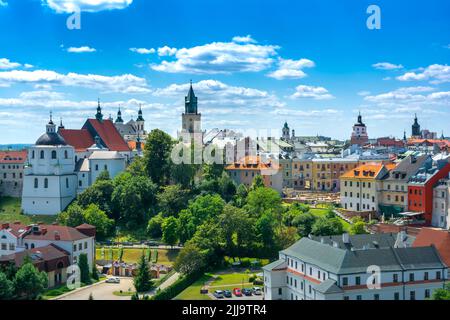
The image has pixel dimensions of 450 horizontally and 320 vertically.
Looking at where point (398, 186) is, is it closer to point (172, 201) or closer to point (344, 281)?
point (172, 201)

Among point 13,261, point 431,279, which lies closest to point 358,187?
point 431,279

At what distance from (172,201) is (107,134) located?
30846mm

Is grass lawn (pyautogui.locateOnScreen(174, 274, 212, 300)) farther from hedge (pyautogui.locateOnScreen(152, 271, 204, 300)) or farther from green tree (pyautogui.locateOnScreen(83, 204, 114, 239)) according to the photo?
green tree (pyautogui.locateOnScreen(83, 204, 114, 239))

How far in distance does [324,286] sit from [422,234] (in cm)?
1200

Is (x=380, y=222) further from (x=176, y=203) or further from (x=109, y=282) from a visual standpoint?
(x=109, y=282)

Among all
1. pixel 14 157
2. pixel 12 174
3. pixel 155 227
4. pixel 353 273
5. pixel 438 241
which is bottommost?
pixel 353 273

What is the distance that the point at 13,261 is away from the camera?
43094mm

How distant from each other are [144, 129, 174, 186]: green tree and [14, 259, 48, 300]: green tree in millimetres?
29610

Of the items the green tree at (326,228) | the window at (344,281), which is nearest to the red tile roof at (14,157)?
the green tree at (326,228)

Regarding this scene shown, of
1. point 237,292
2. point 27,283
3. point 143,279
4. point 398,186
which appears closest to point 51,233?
point 27,283

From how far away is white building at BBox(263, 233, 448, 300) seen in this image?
35375 mm

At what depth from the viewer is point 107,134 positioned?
291 feet

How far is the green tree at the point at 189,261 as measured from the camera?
46.1 meters

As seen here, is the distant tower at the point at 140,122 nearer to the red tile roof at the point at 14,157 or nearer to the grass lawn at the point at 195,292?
the red tile roof at the point at 14,157
